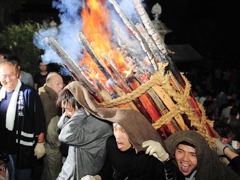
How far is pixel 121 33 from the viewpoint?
455 cm

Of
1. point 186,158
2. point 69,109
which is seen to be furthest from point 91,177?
point 186,158

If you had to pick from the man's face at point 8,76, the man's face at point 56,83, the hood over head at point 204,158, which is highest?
the man's face at point 8,76

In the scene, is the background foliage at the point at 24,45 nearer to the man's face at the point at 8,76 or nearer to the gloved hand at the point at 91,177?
the man's face at the point at 8,76

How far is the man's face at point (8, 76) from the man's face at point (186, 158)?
2.63 metres

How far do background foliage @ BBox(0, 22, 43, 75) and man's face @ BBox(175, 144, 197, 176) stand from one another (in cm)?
884

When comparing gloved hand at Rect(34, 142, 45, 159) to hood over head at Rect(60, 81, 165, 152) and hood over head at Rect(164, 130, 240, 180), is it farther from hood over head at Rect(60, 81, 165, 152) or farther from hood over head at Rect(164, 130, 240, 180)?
hood over head at Rect(164, 130, 240, 180)

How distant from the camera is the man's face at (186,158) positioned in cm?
400

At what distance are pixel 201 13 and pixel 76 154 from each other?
101ft

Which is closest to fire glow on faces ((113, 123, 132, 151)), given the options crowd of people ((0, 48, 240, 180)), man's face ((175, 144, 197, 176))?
crowd of people ((0, 48, 240, 180))

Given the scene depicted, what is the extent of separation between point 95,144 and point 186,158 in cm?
115

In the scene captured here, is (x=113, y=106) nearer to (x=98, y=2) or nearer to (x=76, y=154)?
(x=76, y=154)

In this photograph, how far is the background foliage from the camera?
1228 cm

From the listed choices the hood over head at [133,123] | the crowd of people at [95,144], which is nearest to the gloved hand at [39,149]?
the crowd of people at [95,144]

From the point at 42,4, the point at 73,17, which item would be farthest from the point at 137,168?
the point at 42,4
